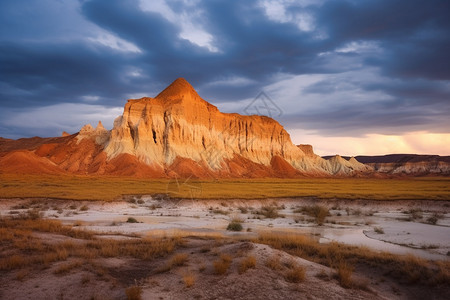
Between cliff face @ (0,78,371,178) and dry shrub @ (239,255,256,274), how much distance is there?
75230mm

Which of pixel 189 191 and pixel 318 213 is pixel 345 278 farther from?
pixel 189 191

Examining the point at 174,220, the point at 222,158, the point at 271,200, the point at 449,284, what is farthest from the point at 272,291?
the point at 222,158

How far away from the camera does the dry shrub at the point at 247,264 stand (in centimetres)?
902

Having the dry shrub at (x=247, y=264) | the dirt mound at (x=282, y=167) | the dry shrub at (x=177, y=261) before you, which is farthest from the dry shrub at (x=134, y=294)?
the dirt mound at (x=282, y=167)

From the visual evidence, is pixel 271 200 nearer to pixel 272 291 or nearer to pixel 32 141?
pixel 272 291

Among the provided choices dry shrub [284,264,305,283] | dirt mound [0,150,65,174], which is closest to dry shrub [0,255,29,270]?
dry shrub [284,264,305,283]

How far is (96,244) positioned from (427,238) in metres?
16.5

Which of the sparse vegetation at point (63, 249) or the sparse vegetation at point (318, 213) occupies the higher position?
the sparse vegetation at point (63, 249)

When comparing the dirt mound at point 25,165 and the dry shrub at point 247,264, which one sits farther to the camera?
the dirt mound at point 25,165

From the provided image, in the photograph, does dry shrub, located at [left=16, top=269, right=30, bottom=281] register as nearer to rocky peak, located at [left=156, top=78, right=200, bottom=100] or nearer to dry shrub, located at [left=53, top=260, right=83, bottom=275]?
dry shrub, located at [left=53, top=260, right=83, bottom=275]

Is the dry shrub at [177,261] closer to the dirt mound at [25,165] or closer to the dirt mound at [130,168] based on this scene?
the dirt mound at [130,168]

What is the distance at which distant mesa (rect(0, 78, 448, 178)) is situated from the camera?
86500 millimetres

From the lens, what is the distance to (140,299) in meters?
7.61

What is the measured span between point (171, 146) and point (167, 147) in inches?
48.2
